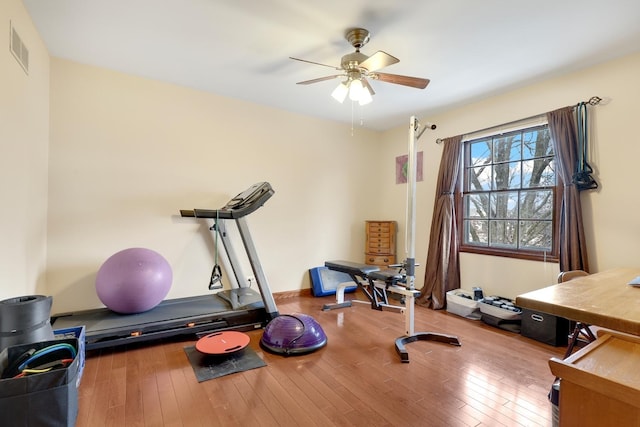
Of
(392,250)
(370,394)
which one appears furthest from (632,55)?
(370,394)

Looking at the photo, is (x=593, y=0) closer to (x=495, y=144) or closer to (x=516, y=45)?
(x=516, y=45)

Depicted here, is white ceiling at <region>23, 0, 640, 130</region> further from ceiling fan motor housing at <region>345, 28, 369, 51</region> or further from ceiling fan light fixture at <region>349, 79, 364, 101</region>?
ceiling fan light fixture at <region>349, 79, 364, 101</region>

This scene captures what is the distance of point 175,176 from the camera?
3.61m

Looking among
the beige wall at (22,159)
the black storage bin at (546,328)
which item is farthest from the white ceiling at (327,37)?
the black storage bin at (546,328)

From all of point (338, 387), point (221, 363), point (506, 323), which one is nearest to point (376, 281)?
point (338, 387)

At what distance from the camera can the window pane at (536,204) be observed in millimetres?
3311

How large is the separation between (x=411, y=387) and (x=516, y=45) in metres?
2.92

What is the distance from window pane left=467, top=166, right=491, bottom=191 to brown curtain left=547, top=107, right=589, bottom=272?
0.83 meters

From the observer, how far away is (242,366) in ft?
7.90

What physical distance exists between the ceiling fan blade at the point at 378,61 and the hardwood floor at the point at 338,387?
2.37 metres

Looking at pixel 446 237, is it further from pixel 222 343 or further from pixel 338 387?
pixel 222 343

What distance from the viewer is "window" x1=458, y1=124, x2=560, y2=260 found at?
3338 millimetres

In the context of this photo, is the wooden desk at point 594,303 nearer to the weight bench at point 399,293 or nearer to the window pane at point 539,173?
the weight bench at point 399,293

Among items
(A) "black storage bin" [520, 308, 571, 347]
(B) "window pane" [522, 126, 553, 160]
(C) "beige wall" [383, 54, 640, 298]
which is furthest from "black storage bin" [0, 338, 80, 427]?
(B) "window pane" [522, 126, 553, 160]
